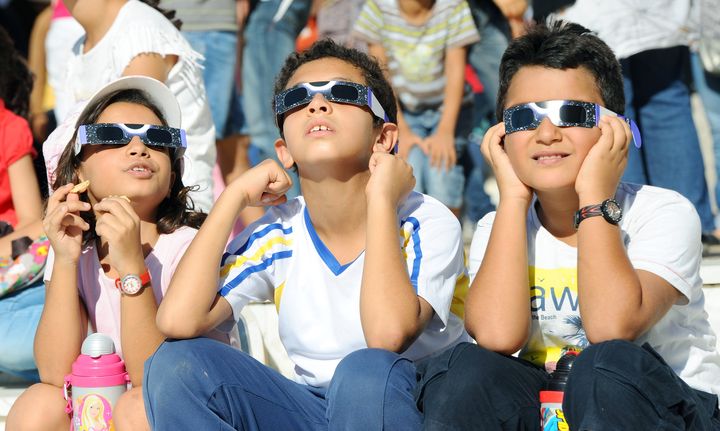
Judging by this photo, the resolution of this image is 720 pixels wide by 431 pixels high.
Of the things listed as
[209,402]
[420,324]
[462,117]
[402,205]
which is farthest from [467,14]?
[209,402]

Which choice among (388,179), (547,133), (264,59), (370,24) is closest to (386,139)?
(388,179)

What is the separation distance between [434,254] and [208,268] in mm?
642

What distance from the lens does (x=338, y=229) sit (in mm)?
3174

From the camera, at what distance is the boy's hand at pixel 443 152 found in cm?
503

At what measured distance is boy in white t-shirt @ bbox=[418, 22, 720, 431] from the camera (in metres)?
2.47

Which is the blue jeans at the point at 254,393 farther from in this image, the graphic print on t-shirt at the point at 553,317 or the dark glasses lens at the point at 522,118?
the dark glasses lens at the point at 522,118

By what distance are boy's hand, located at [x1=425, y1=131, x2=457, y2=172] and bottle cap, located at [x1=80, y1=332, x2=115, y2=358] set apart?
92.5 inches

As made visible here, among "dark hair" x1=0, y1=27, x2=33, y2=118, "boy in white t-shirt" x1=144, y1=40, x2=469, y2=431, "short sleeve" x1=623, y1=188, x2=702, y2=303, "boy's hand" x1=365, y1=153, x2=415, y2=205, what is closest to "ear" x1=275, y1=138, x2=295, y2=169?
"boy in white t-shirt" x1=144, y1=40, x2=469, y2=431

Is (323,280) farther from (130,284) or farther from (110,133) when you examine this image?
(110,133)

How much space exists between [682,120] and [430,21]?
1.30m

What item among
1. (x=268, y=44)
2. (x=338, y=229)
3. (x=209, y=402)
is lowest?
(x=209, y=402)

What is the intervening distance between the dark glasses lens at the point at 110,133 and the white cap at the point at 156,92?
15cm

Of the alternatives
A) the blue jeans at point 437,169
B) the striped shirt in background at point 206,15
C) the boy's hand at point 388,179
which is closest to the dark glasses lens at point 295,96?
the boy's hand at point 388,179

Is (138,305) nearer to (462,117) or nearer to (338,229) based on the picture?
(338,229)
